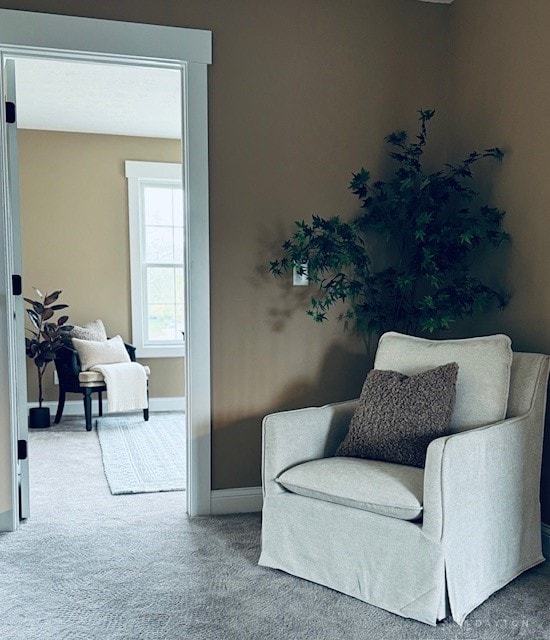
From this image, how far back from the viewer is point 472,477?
228 cm

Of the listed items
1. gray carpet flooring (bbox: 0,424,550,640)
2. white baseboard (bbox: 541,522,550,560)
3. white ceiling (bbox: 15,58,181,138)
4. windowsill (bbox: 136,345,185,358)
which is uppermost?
white ceiling (bbox: 15,58,181,138)

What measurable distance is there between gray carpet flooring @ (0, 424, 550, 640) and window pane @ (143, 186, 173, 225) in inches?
140

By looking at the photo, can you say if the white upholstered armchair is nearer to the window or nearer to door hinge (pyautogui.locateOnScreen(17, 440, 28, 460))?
door hinge (pyautogui.locateOnScreen(17, 440, 28, 460))

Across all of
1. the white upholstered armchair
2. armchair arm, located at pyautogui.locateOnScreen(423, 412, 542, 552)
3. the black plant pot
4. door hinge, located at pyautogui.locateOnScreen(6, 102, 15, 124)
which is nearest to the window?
the black plant pot

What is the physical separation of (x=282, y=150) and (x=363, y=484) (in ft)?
5.65

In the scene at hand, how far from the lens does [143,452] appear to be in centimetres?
465

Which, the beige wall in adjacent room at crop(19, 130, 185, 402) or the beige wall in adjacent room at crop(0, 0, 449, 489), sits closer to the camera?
the beige wall in adjacent room at crop(0, 0, 449, 489)

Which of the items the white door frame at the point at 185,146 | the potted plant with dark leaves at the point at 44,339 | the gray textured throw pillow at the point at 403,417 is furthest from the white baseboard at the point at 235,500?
the potted plant with dark leaves at the point at 44,339

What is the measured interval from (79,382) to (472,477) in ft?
12.9

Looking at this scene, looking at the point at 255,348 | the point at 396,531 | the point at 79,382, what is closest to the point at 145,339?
the point at 79,382

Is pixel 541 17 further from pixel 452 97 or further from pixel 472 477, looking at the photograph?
pixel 472 477

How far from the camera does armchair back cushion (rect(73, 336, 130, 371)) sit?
5555 mm

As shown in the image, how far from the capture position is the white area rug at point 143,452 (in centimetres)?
387

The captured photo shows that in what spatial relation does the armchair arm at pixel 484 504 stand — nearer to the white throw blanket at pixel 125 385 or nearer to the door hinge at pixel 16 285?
the door hinge at pixel 16 285
